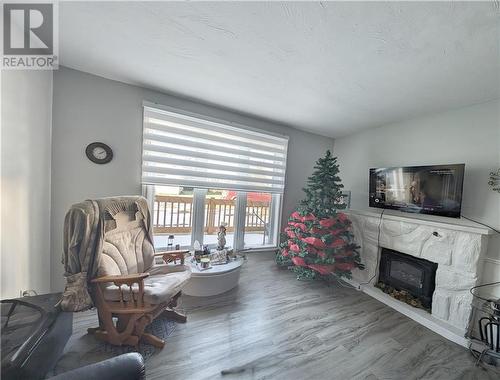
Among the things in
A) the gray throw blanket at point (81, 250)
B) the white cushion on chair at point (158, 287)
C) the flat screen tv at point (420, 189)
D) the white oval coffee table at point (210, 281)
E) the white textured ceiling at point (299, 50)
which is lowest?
the white oval coffee table at point (210, 281)

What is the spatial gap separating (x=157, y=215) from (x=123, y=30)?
219 centimetres

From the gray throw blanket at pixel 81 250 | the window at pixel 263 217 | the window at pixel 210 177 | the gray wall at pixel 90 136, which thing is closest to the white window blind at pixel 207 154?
the window at pixel 210 177

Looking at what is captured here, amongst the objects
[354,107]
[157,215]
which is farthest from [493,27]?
[157,215]

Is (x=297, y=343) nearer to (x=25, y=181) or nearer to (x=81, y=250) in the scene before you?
(x=81, y=250)

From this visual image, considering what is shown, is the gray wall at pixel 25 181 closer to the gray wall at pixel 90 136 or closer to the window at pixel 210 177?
the gray wall at pixel 90 136

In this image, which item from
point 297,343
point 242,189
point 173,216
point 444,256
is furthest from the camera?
point 173,216

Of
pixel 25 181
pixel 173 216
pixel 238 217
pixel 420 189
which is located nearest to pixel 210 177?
pixel 238 217

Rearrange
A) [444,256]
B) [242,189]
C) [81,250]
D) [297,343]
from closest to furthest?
[81,250] → [297,343] → [444,256] → [242,189]

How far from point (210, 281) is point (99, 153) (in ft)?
6.10

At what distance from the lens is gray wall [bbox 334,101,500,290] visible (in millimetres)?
1880

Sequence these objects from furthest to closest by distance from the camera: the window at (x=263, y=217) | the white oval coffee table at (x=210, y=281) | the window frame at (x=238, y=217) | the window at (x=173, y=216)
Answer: the window at (x=263, y=217) → the window at (x=173, y=216) → the window frame at (x=238, y=217) → the white oval coffee table at (x=210, y=281)

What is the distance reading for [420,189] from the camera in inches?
86.6

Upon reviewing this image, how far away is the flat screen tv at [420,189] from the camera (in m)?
1.96

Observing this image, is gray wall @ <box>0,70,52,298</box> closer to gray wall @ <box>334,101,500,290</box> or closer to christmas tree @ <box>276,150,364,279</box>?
christmas tree @ <box>276,150,364,279</box>
